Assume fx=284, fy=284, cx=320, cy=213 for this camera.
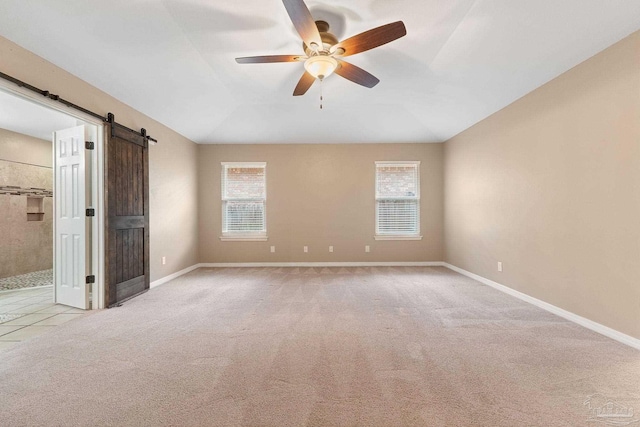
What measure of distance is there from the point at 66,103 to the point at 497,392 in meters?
4.49

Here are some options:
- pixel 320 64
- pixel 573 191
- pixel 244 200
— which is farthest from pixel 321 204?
pixel 573 191

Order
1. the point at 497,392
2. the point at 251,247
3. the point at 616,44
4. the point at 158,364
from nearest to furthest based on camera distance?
the point at 497,392 → the point at 158,364 → the point at 616,44 → the point at 251,247

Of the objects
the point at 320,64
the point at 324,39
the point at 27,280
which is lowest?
the point at 27,280

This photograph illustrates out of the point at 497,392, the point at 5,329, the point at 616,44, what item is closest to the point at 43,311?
the point at 5,329

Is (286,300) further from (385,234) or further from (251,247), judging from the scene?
(385,234)

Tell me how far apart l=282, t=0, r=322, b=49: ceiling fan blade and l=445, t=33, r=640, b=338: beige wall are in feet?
8.79

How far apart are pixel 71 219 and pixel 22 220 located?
3374 millimetres

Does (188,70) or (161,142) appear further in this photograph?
(161,142)

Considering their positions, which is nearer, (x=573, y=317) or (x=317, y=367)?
(x=317, y=367)

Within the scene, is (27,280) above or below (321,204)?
below

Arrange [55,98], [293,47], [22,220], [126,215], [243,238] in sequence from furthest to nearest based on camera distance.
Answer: [243,238]
[22,220]
[126,215]
[293,47]
[55,98]

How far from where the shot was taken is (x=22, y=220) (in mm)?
5457

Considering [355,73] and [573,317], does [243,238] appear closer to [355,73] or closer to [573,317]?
[355,73]

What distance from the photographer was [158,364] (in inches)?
84.0
